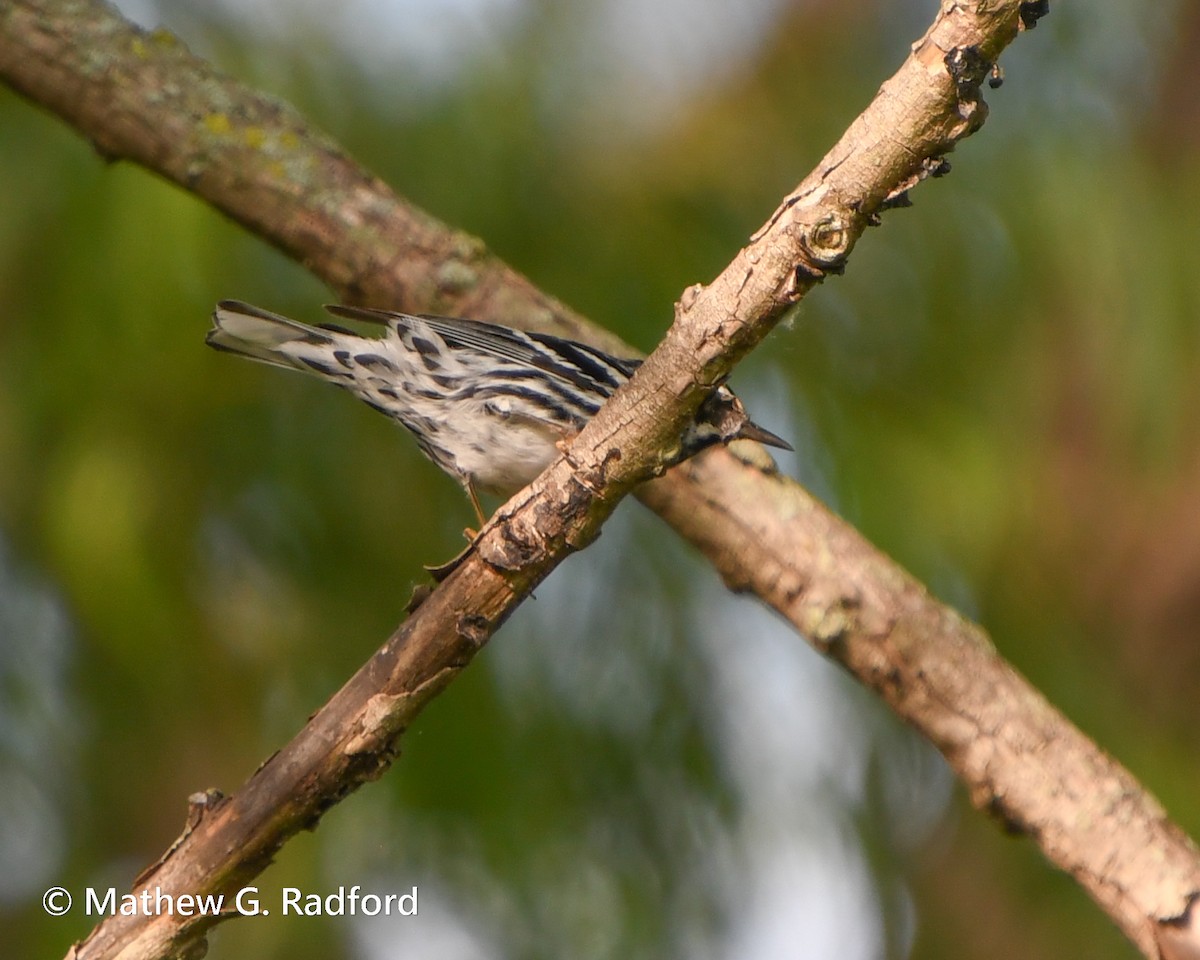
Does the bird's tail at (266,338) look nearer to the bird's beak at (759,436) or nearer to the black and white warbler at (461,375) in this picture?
the black and white warbler at (461,375)

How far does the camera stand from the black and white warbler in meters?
2.73

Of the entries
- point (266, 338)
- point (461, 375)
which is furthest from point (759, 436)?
point (266, 338)

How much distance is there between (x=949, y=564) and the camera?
3365 millimetres

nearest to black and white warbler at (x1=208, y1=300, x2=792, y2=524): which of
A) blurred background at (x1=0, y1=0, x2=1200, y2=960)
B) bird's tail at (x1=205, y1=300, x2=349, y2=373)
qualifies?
bird's tail at (x1=205, y1=300, x2=349, y2=373)

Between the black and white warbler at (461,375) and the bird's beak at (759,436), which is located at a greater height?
the black and white warbler at (461,375)

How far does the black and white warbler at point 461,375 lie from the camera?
2734 millimetres

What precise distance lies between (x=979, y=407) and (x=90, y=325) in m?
2.35

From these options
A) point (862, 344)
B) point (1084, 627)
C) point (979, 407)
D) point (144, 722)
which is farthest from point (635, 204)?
point (144, 722)

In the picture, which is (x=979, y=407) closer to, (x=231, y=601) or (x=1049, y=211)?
(x=1049, y=211)

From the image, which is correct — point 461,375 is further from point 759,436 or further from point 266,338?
point 759,436

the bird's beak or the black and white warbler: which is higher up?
the black and white warbler

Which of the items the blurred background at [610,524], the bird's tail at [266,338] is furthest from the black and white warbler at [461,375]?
the blurred background at [610,524]

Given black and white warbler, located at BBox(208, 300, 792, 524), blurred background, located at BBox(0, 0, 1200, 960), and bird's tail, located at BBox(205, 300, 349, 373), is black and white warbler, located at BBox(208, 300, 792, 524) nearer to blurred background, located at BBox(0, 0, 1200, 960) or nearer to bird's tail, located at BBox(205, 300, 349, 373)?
bird's tail, located at BBox(205, 300, 349, 373)

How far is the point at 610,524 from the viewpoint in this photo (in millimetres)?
3693
